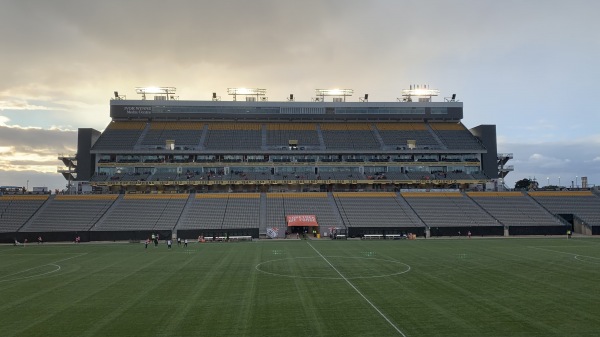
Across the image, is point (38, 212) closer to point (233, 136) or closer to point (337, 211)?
point (233, 136)

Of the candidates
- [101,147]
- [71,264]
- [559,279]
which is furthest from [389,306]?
[101,147]

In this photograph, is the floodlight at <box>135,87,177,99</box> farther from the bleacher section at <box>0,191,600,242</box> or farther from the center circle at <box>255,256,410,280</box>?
the center circle at <box>255,256,410,280</box>

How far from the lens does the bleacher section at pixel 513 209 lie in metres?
61.5

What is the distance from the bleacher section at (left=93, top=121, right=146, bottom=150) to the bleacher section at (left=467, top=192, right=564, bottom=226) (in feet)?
200

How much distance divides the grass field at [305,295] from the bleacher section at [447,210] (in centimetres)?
2531

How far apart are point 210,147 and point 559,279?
65661mm

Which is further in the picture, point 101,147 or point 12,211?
point 101,147

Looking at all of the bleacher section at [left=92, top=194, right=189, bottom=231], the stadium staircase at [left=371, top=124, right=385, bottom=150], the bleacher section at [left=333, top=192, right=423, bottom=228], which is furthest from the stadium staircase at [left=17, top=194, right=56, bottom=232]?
the stadium staircase at [left=371, top=124, right=385, bottom=150]

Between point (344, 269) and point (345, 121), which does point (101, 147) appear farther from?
point (344, 269)

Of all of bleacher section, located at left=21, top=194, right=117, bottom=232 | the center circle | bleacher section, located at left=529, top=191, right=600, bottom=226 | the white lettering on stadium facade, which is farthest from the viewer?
the white lettering on stadium facade

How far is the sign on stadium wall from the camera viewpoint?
2367 inches

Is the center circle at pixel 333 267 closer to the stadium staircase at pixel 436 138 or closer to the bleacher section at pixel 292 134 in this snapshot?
the bleacher section at pixel 292 134

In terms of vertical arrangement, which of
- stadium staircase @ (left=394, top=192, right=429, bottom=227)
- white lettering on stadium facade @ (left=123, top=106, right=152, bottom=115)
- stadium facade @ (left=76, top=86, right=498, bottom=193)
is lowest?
stadium staircase @ (left=394, top=192, right=429, bottom=227)

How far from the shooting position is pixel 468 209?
65688 millimetres
